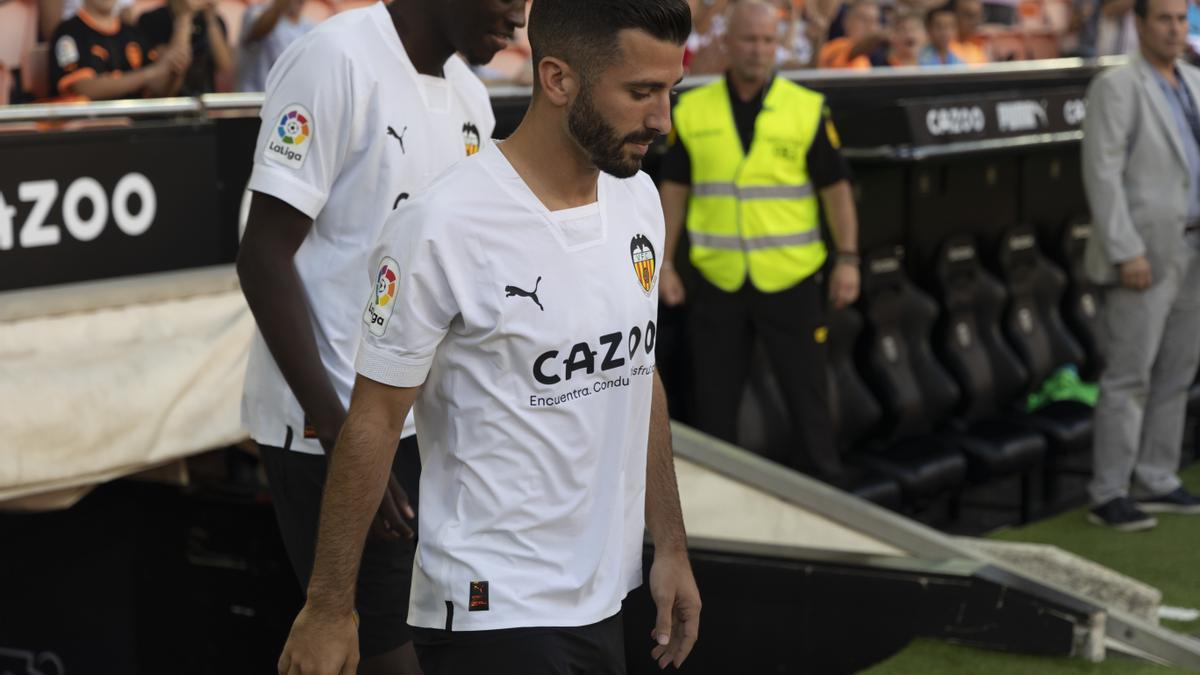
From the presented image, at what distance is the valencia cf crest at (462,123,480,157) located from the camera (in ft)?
9.66

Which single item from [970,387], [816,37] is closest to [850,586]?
[970,387]

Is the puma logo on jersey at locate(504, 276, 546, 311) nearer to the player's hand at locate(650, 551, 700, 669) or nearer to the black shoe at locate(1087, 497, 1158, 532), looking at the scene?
the player's hand at locate(650, 551, 700, 669)

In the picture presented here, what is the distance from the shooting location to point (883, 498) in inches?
250

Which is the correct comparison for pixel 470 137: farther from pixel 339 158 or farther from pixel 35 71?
pixel 35 71

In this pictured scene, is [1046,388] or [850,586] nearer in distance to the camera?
[850,586]

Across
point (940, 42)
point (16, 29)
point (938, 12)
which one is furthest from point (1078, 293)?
point (16, 29)

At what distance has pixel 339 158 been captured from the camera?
108 inches

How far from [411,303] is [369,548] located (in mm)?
846

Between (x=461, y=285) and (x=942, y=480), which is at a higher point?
(x=461, y=285)

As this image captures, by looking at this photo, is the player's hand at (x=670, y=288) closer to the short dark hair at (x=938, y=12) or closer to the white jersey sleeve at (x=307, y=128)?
the white jersey sleeve at (x=307, y=128)

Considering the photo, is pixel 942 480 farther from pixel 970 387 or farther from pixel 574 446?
pixel 574 446

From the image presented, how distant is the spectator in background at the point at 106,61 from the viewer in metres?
5.95

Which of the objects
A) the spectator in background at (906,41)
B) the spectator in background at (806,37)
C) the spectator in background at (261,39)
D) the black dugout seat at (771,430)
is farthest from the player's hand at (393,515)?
the spectator in background at (906,41)

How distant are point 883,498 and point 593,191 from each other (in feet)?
14.2
